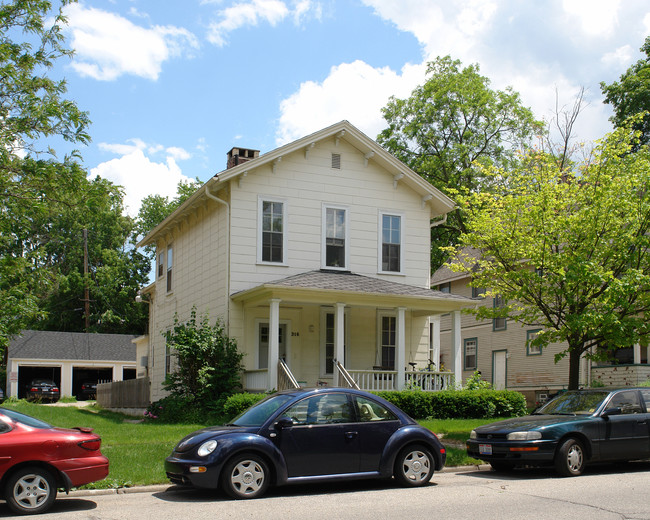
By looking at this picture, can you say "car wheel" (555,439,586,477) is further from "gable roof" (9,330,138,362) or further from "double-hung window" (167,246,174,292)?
"gable roof" (9,330,138,362)

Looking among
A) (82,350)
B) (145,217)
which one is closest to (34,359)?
(82,350)

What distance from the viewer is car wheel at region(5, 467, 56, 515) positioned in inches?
333

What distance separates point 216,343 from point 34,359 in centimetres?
3182

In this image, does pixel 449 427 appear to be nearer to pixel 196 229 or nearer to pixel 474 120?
pixel 196 229

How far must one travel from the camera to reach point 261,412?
10.2 metres

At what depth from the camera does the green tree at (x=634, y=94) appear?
3428 cm

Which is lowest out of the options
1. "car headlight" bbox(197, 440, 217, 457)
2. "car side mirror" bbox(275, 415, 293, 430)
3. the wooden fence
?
the wooden fence

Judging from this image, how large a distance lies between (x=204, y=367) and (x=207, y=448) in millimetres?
10626

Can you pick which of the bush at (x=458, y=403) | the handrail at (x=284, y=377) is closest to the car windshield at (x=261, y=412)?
the handrail at (x=284, y=377)

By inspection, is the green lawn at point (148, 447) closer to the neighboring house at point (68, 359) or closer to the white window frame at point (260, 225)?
the white window frame at point (260, 225)

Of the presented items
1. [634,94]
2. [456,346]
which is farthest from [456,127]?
[456,346]

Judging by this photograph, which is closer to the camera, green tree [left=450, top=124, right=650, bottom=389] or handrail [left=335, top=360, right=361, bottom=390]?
green tree [left=450, top=124, right=650, bottom=389]

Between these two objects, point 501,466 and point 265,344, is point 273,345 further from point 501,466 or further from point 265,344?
point 501,466

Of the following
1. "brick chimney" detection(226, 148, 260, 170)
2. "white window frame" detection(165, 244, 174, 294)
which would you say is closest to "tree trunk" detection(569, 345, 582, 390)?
"brick chimney" detection(226, 148, 260, 170)
